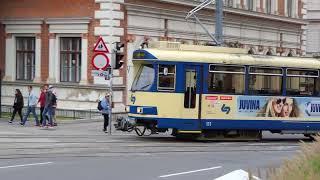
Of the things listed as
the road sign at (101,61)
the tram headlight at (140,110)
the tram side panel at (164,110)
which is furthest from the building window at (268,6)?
the tram headlight at (140,110)

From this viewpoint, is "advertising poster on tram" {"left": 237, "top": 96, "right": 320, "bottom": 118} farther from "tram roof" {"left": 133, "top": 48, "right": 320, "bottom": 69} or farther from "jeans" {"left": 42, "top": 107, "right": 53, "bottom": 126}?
"jeans" {"left": 42, "top": 107, "right": 53, "bottom": 126}

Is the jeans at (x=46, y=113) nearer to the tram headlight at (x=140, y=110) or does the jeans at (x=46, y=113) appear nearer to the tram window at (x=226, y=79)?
the tram headlight at (x=140, y=110)

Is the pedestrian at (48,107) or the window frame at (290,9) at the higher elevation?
the window frame at (290,9)

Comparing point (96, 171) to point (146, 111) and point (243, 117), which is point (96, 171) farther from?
point (243, 117)

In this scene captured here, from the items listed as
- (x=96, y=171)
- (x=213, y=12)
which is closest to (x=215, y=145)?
(x=96, y=171)

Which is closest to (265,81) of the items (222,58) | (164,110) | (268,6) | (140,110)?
(222,58)

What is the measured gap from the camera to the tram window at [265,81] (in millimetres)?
24812

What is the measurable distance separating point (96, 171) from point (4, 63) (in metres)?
24.9

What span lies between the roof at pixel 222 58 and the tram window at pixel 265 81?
0.24 metres

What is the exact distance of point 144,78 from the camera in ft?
77.3

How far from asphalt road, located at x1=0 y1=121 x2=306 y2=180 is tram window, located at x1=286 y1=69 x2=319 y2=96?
1.96 m

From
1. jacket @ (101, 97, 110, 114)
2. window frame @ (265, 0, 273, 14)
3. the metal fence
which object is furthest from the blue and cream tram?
window frame @ (265, 0, 273, 14)

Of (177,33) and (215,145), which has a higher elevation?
(177,33)

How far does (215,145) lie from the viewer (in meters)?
23.1
